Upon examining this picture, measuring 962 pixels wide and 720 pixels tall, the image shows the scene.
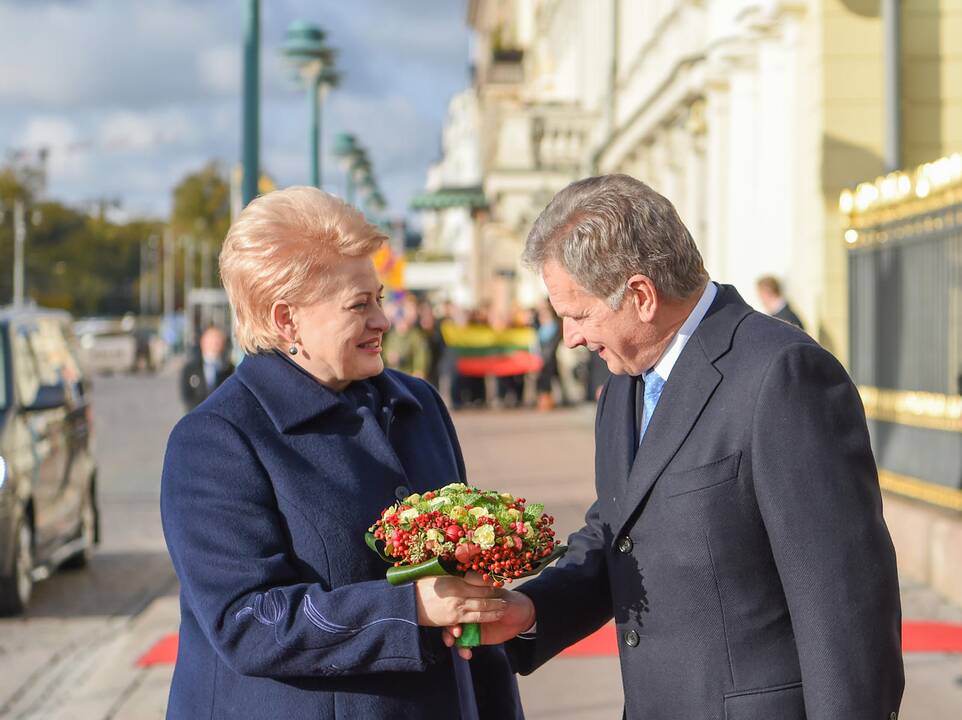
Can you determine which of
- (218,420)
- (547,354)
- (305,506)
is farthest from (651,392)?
(547,354)

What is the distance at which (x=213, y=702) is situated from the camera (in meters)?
2.96

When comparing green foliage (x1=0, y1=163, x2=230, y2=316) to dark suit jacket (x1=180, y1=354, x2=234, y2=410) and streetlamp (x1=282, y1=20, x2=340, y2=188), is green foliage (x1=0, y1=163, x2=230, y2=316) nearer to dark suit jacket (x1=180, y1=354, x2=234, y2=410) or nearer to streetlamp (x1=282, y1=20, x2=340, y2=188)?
streetlamp (x1=282, y1=20, x2=340, y2=188)

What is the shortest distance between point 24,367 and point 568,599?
7.00 m

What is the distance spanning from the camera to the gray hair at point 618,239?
2955 mm

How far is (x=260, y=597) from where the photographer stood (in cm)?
283

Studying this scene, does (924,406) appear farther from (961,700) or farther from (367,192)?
(367,192)

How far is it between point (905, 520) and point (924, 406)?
91 cm

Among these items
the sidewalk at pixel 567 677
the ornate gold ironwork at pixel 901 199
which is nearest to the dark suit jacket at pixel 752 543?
the sidewalk at pixel 567 677

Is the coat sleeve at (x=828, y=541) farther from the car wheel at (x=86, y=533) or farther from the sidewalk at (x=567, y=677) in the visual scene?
the car wheel at (x=86, y=533)

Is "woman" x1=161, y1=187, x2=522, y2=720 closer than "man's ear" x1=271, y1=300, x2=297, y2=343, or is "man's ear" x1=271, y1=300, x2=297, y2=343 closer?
"woman" x1=161, y1=187, x2=522, y2=720

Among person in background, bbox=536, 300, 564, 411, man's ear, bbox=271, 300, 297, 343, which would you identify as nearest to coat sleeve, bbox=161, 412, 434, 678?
man's ear, bbox=271, 300, 297, 343

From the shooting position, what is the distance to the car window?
934 cm

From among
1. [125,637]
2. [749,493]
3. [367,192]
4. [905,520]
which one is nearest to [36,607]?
[125,637]

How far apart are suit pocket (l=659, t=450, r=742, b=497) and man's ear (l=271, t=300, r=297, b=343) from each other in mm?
817
